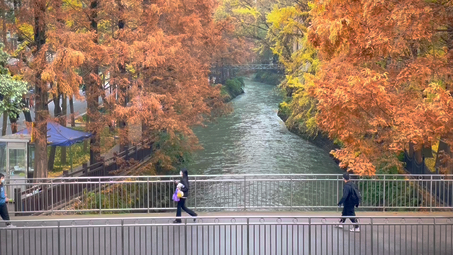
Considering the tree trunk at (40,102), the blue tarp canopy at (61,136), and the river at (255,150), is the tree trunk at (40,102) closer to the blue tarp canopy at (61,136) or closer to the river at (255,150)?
the blue tarp canopy at (61,136)

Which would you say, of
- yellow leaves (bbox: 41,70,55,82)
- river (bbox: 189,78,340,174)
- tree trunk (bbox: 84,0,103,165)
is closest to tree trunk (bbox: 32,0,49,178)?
yellow leaves (bbox: 41,70,55,82)

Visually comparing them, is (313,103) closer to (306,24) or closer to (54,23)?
(306,24)

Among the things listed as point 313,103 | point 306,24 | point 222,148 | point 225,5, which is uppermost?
point 225,5

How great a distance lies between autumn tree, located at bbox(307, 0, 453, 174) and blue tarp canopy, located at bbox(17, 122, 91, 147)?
10845mm

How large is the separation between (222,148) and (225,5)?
24898 mm

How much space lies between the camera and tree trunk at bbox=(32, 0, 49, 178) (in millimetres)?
19508

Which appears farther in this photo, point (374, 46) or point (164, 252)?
point (374, 46)

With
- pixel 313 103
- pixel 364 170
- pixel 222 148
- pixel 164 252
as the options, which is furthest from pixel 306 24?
pixel 164 252

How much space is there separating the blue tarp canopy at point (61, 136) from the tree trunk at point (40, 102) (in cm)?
145

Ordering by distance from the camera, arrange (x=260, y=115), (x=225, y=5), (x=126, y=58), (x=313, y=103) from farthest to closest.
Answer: (x=225, y=5) < (x=260, y=115) < (x=313, y=103) < (x=126, y=58)

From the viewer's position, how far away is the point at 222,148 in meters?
40.1

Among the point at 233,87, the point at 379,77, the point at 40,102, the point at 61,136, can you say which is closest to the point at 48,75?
the point at 40,102

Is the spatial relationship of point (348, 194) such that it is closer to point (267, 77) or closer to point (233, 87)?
point (233, 87)

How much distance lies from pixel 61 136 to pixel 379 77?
13.3 metres
